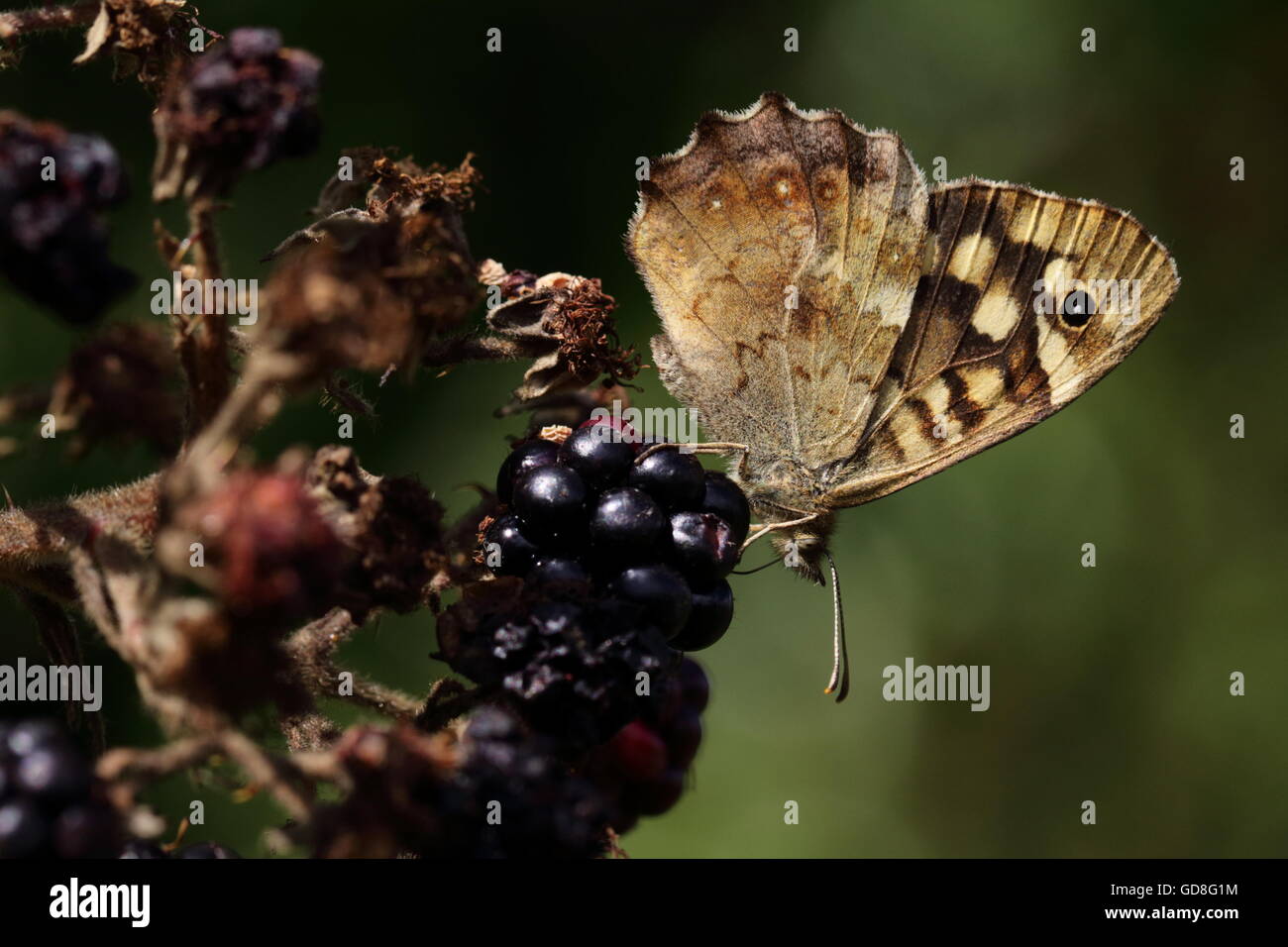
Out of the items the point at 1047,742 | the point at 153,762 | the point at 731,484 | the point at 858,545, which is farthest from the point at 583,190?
the point at 153,762

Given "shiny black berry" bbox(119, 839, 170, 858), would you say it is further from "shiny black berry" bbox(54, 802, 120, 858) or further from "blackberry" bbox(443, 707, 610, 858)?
"blackberry" bbox(443, 707, 610, 858)

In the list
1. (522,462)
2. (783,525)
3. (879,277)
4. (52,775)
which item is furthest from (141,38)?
(783,525)

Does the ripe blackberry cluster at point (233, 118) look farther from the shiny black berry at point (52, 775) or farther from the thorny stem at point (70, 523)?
the shiny black berry at point (52, 775)

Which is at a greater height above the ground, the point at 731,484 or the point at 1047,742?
the point at 731,484

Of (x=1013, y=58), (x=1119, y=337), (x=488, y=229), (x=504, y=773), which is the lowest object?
(x=504, y=773)

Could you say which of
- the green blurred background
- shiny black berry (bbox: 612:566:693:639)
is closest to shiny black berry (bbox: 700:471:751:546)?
shiny black berry (bbox: 612:566:693:639)

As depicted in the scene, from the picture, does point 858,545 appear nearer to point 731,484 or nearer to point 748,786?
point 748,786
